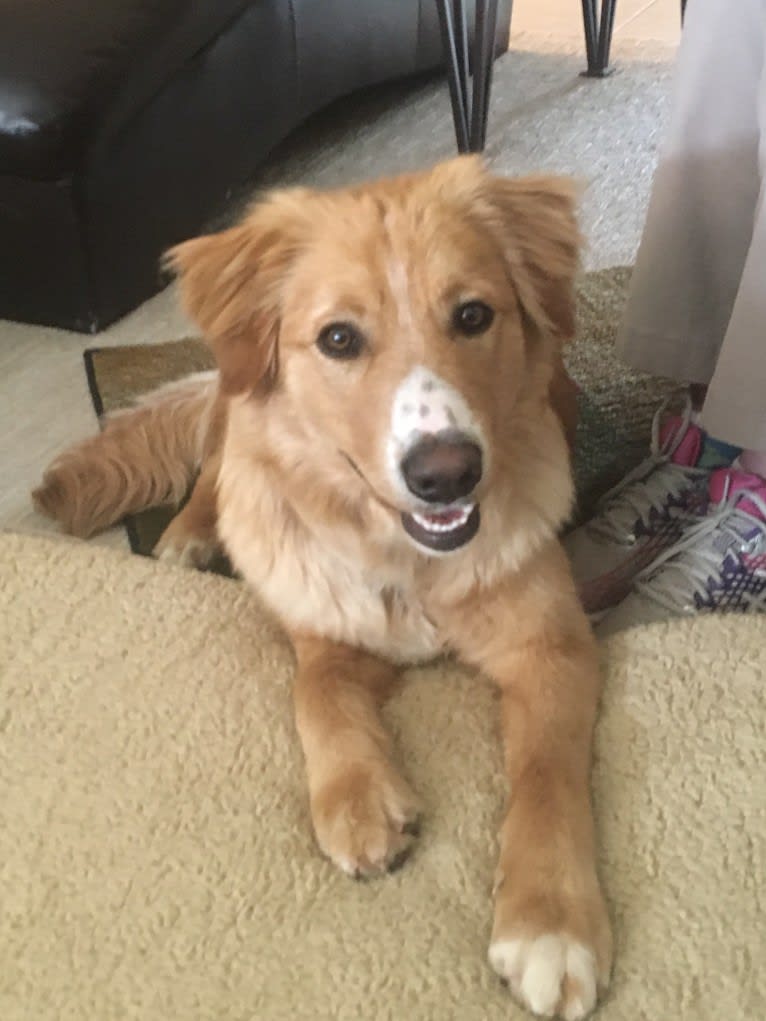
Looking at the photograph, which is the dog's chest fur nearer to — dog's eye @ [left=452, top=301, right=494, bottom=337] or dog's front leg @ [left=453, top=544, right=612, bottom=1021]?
dog's front leg @ [left=453, top=544, right=612, bottom=1021]

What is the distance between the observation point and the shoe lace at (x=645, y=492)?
5.78 feet

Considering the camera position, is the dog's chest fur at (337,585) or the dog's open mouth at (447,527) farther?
the dog's chest fur at (337,585)

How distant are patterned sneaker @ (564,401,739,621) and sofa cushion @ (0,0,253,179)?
1.35m

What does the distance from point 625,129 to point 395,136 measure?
2.46 ft

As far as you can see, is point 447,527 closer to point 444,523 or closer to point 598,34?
point 444,523

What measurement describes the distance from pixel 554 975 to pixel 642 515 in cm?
90

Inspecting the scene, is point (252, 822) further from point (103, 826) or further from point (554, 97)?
point (554, 97)

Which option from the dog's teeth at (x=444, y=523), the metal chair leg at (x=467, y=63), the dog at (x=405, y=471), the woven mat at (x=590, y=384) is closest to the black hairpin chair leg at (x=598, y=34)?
the metal chair leg at (x=467, y=63)

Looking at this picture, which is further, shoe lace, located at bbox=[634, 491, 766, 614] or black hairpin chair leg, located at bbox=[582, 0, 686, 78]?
black hairpin chair leg, located at bbox=[582, 0, 686, 78]

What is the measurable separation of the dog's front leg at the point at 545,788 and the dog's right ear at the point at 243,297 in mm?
430

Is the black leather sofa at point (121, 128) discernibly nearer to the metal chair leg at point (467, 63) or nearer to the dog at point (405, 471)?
the metal chair leg at point (467, 63)

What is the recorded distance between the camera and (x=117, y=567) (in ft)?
5.46

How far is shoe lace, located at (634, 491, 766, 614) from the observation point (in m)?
1.61

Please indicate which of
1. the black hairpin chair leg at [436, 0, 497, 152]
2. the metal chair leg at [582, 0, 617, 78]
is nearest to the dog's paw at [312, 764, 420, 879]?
the black hairpin chair leg at [436, 0, 497, 152]
